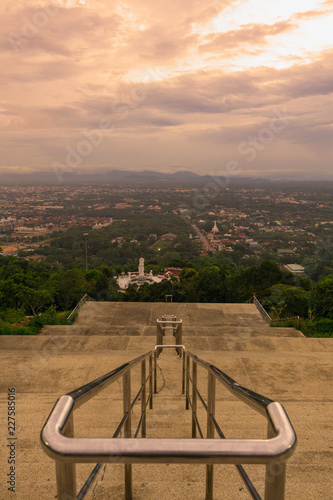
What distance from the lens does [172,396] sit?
4336 millimetres

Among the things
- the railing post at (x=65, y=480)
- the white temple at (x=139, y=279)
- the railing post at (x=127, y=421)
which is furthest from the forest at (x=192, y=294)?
the railing post at (x=65, y=480)

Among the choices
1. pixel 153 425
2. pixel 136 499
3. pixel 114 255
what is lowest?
pixel 114 255

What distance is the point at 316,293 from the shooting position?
11438 mm

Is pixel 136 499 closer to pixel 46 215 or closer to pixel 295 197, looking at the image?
pixel 46 215

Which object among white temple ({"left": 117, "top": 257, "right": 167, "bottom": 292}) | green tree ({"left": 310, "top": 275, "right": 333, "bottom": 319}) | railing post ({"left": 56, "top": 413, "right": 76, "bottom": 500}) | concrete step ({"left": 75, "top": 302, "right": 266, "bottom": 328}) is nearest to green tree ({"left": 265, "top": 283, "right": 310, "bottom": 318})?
green tree ({"left": 310, "top": 275, "right": 333, "bottom": 319})

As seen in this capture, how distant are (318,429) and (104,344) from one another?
5.78 m

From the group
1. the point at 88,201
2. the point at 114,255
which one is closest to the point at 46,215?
the point at 88,201

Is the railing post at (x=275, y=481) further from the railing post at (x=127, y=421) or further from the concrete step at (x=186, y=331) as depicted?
the concrete step at (x=186, y=331)

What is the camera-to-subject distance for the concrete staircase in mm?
1937

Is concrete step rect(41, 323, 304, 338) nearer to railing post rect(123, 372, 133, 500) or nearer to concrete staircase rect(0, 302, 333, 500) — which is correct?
concrete staircase rect(0, 302, 333, 500)

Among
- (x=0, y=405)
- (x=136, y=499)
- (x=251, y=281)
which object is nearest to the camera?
(x=136, y=499)

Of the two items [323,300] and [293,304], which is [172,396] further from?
[293,304]

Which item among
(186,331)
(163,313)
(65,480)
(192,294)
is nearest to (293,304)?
(163,313)

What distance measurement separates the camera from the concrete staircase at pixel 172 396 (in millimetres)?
1937
